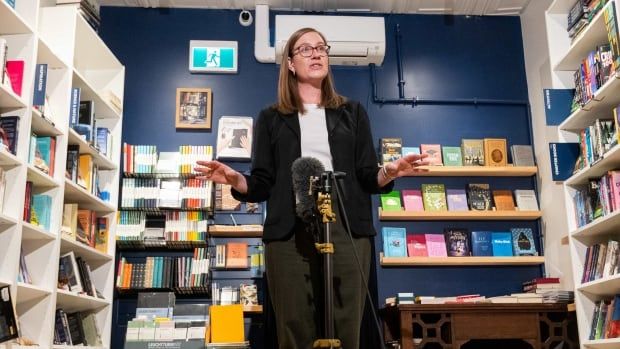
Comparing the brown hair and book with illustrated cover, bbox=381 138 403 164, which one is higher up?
book with illustrated cover, bbox=381 138 403 164

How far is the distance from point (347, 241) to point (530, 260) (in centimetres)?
306

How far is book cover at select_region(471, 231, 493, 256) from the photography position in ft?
15.3

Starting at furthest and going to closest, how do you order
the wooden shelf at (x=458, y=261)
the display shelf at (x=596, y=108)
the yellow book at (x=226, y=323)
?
the wooden shelf at (x=458, y=261) < the yellow book at (x=226, y=323) < the display shelf at (x=596, y=108)

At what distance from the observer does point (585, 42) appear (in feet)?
11.8

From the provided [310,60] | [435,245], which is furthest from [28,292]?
[435,245]

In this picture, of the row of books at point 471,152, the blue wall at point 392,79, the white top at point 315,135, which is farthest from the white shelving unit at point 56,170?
the row of books at point 471,152

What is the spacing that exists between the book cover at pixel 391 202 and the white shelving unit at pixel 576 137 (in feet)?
4.19

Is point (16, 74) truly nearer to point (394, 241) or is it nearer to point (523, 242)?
point (394, 241)

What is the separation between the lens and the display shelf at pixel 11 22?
3.01m

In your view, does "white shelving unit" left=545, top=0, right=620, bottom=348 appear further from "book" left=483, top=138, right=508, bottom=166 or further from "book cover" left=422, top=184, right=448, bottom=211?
"book cover" left=422, top=184, right=448, bottom=211

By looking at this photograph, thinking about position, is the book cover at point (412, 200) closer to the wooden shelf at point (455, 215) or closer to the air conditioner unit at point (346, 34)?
the wooden shelf at point (455, 215)

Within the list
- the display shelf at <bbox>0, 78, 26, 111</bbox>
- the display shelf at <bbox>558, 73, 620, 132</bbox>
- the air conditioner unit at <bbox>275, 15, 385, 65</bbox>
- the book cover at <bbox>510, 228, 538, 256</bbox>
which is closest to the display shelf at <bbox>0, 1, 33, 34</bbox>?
the display shelf at <bbox>0, 78, 26, 111</bbox>

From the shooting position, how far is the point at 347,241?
188 centimetres

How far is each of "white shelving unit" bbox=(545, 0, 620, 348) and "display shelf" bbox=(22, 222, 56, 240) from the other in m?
2.80
